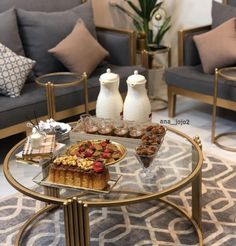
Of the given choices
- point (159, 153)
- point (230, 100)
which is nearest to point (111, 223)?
point (159, 153)

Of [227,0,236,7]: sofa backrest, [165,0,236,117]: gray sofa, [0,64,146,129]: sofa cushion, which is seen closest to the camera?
[0,64,146,129]: sofa cushion

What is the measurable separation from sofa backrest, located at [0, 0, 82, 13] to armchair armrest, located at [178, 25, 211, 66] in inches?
35.1

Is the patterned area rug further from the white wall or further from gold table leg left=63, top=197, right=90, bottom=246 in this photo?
the white wall

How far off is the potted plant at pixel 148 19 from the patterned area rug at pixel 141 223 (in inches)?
64.7

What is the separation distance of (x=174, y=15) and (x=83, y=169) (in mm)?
2707

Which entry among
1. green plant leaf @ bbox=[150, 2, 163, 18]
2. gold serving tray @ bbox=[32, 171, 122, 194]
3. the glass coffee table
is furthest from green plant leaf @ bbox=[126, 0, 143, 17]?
gold serving tray @ bbox=[32, 171, 122, 194]

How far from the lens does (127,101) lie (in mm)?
2279

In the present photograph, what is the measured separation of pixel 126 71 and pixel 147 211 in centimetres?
132

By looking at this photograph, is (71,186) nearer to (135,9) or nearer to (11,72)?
(11,72)

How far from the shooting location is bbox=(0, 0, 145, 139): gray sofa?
273cm

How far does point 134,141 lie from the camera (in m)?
2.08

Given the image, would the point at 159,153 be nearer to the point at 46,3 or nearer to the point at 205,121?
the point at 205,121

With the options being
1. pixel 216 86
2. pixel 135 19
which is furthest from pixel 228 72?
pixel 135 19

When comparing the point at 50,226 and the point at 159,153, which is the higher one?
Result: the point at 159,153
